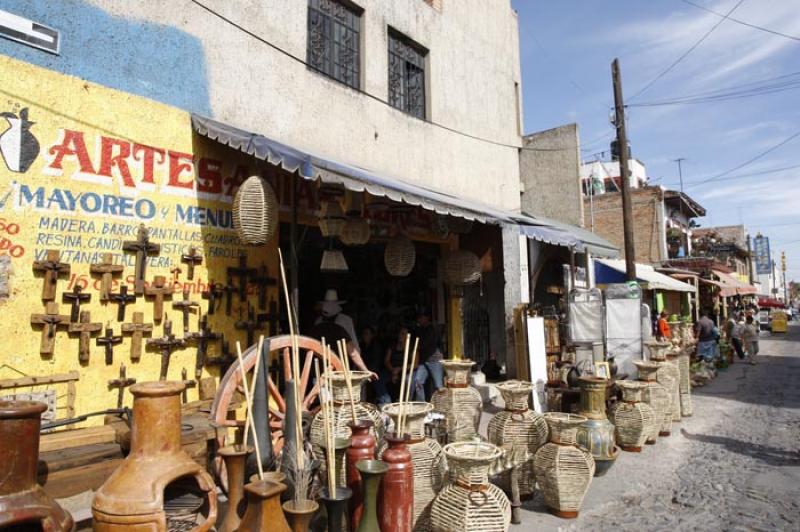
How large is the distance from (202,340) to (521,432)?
3.37 m

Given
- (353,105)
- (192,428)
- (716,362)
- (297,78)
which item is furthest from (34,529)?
(716,362)

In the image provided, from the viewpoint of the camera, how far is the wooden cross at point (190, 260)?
16.7ft

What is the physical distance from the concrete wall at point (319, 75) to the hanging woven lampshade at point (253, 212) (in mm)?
1479

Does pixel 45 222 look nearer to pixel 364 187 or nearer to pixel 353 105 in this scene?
pixel 364 187

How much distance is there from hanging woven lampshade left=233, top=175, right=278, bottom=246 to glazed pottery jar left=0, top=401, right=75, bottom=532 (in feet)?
7.82

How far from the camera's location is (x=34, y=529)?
7.95 ft

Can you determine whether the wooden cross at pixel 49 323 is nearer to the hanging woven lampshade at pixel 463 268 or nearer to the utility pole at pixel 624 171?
the hanging woven lampshade at pixel 463 268

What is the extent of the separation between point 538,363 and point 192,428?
18.2ft

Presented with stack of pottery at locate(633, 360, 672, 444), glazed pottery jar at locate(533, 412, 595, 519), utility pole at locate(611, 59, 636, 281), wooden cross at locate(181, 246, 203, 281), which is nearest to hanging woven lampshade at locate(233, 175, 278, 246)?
wooden cross at locate(181, 246, 203, 281)

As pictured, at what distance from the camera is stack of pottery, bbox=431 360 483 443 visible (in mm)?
5289

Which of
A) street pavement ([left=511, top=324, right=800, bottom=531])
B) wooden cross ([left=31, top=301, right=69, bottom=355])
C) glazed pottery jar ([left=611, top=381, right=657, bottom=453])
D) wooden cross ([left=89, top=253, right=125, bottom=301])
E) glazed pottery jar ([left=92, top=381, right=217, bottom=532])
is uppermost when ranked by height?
wooden cross ([left=89, top=253, right=125, bottom=301])

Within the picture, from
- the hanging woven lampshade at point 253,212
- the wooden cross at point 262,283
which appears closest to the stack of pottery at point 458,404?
the wooden cross at point 262,283

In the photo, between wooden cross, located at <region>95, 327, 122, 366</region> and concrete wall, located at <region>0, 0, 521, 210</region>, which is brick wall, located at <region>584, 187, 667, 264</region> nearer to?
concrete wall, located at <region>0, 0, 521, 210</region>

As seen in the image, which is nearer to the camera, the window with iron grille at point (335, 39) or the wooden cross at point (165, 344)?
the wooden cross at point (165, 344)
